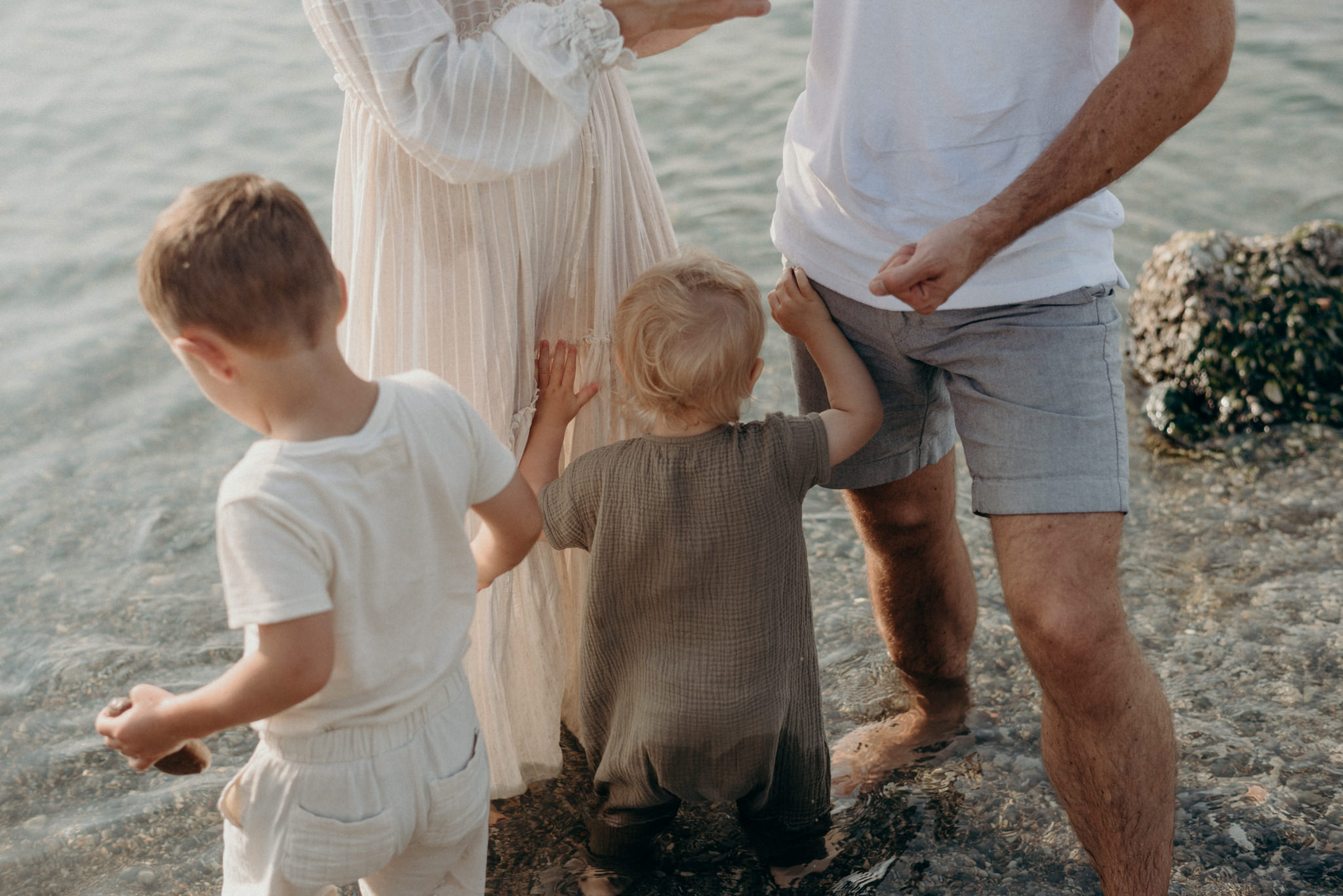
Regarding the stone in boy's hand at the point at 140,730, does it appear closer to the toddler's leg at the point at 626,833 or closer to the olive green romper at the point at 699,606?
the olive green romper at the point at 699,606

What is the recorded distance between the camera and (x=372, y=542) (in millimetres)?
1680

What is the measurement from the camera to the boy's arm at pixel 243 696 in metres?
1.55

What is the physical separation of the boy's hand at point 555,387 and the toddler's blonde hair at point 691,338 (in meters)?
0.16

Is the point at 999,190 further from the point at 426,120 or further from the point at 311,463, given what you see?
the point at 311,463

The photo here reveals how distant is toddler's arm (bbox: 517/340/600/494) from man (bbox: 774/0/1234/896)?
1.87ft

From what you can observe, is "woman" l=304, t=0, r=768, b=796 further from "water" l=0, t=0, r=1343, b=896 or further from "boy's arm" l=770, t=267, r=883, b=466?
"water" l=0, t=0, r=1343, b=896

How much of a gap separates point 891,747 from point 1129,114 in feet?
5.17

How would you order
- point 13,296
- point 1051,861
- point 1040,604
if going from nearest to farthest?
point 1040,604 < point 1051,861 < point 13,296

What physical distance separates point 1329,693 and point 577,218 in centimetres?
224

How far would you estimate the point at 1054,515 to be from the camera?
2.09 meters

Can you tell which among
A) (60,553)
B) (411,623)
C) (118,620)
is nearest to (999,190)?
(411,623)

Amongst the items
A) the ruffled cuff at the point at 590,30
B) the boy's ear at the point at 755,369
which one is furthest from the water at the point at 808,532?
the ruffled cuff at the point at 590,30

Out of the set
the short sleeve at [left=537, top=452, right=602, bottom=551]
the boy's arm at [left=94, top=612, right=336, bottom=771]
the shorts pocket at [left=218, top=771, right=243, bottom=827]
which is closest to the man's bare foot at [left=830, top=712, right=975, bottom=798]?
the short sleeve at [left=537, top=452, right=602, bottom=551]

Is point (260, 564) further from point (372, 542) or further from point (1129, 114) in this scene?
point (1129, 114)
